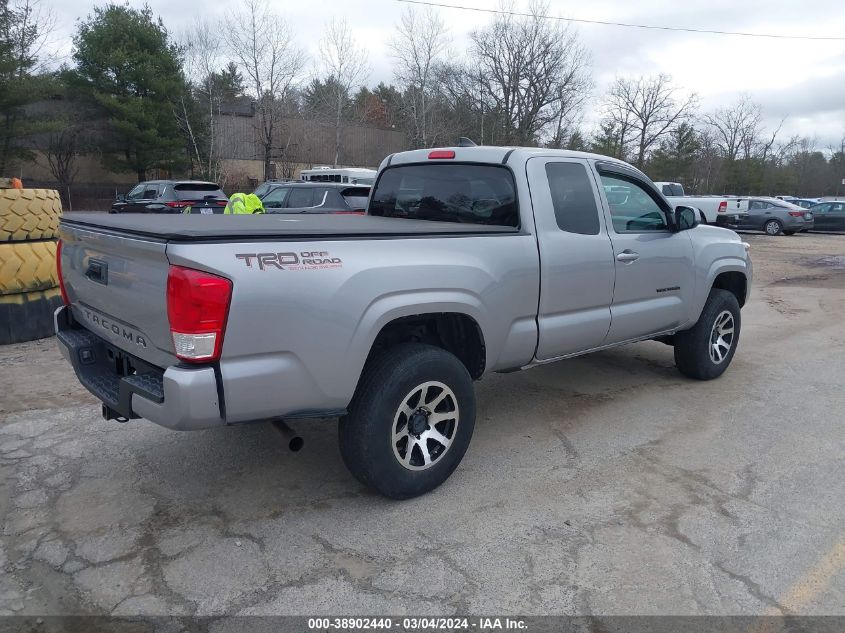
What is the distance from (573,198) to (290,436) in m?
2.55

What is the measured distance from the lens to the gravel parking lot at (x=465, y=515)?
2.81 m

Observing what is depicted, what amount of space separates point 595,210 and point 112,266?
313 cm

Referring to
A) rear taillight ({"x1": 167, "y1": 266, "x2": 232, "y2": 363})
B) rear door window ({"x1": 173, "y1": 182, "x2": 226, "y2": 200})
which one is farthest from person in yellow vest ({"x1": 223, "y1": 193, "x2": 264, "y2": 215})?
rear taillight ({"x1": 167, "y1": 266, "x2": 232, "y2": 363})

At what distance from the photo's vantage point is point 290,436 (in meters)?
3.19

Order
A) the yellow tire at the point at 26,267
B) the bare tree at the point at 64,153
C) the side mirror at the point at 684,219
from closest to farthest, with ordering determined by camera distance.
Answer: the side mirror at the point at 684,219 → the yellow tire at the point at 26,267 → the bare tree at the point at 64,153

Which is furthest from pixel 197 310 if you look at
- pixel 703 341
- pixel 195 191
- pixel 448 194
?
pixel 195 191

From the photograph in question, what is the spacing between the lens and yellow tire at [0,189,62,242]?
637 cm

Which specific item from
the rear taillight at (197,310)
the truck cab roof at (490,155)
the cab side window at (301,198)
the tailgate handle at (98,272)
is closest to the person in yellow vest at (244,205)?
the cab side window at (301,198)

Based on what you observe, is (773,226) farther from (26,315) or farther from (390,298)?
(390,298)

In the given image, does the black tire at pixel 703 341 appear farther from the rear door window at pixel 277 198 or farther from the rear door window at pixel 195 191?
the rear door window at pixel 195 191

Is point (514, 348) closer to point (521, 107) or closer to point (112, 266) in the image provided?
point (112, 266)

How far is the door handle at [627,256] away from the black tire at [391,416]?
1.68 metres

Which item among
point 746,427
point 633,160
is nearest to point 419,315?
point 746,427

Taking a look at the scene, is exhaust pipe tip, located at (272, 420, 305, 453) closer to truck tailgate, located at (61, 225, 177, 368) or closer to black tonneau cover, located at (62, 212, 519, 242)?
truck tailgate, located at (61, 225, 177, 368)
